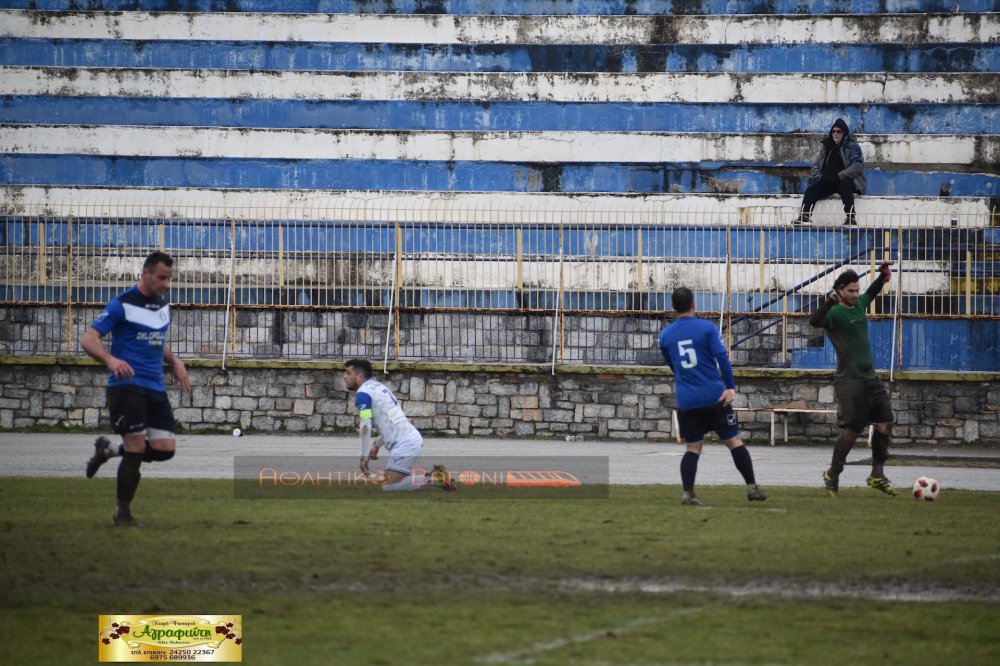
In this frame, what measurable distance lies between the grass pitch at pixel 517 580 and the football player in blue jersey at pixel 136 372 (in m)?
0.49

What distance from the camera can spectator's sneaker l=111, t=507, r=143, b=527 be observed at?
9711 mm

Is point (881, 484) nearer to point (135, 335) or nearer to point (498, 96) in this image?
point (135, 335)

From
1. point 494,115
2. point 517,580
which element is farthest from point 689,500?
point 494,115

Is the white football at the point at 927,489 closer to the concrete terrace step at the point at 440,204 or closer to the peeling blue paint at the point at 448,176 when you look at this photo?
the concrete terrace step at the point at 440,204

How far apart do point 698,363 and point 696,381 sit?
15 centimetres

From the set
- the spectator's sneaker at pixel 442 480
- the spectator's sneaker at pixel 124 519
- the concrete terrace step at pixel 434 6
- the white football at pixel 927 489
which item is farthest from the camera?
the concrete terrace step at pixel 434 6

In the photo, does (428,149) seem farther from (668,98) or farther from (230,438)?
(230,438)

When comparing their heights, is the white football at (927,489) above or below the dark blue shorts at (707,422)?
below

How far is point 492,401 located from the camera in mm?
21078

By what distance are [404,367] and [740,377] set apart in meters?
4.95

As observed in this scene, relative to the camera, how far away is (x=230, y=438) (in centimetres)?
2045

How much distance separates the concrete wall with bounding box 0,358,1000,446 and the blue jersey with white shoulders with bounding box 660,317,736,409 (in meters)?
9.13

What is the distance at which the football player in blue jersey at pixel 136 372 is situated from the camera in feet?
32.1

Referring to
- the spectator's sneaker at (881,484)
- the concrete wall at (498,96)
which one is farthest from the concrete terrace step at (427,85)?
the spectator's sneaker at (881,484)
